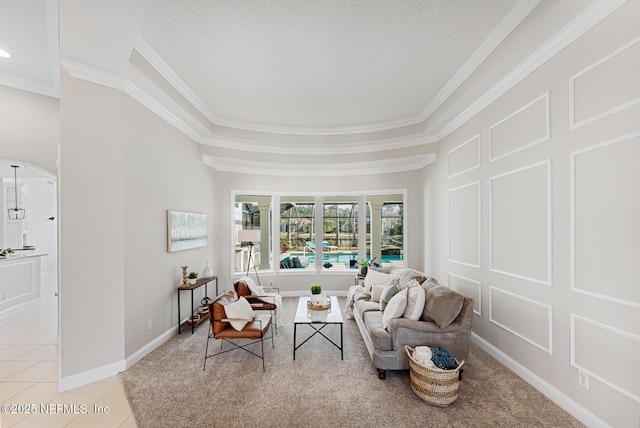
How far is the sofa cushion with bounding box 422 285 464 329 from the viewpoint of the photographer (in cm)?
272

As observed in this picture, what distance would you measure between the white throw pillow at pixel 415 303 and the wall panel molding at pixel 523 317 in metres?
0.89

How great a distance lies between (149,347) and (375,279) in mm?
3266

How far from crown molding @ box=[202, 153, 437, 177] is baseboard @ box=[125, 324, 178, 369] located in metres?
2.94

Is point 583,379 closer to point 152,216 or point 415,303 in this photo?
point 415,303

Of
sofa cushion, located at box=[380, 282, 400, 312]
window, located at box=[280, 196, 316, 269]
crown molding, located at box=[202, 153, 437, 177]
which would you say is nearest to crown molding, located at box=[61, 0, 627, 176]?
crown molding, located at box=[202, 153, 437, 177]

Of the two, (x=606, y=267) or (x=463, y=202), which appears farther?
(x=463, y=202)

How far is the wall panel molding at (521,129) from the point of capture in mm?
2523

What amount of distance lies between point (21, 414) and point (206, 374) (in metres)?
1.44

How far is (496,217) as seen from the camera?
3207mm

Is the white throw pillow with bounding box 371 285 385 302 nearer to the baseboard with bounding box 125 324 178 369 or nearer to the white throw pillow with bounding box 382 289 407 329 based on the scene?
the white throw pillow with bounding box 382 289 407 329

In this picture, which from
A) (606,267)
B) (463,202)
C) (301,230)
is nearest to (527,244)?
(606,267)

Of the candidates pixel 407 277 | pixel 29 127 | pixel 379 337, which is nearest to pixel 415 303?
pixel 379 337

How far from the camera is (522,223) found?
280 centimetres

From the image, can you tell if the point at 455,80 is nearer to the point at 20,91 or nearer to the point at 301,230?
the point at 301,230
